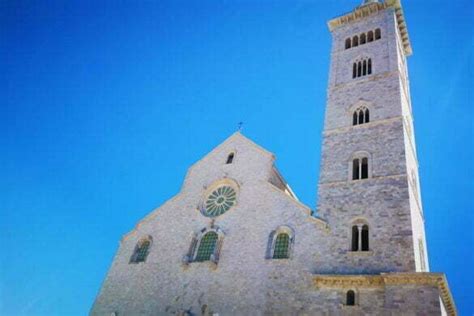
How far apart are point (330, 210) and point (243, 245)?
16.9 feet

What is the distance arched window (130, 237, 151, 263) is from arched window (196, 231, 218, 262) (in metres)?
4.24

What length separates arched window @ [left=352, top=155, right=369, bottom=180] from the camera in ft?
68.3

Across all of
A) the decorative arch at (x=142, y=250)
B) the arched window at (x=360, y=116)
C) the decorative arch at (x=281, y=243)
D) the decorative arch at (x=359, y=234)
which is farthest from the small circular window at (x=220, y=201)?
the arched window at (x=360, y=116)

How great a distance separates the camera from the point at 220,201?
23.9 m

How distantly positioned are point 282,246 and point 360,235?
403 centimetres

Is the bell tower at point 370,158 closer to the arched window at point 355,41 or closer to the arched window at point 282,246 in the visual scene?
the arched window at point 355,41

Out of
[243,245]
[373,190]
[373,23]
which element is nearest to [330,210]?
[373,190]

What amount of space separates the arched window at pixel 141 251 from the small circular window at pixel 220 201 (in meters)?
4.58

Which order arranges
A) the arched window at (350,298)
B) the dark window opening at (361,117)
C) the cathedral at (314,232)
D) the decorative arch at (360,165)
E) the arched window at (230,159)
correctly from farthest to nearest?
the arched window at (230,159) < the dark window opening at (361,117) < the decorative arch at (360,165) < the cathedral at (314,232) < the arched window at (350,298)

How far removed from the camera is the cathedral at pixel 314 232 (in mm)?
16547

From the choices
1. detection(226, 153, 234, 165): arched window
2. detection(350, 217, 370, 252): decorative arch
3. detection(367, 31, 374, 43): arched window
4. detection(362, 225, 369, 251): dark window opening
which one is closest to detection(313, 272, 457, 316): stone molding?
detection(350, 217, 370, 252): decorative arch

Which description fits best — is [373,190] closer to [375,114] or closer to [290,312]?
[375,114]

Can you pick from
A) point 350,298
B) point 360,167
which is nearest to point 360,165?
point 360,167

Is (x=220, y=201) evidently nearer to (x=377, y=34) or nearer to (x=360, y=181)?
(x=360, y=181)
